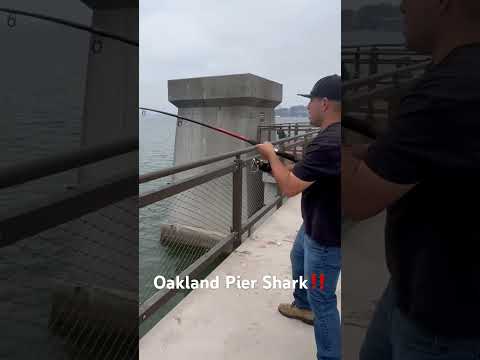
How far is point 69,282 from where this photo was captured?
0.78 metres

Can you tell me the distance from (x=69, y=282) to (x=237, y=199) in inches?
129

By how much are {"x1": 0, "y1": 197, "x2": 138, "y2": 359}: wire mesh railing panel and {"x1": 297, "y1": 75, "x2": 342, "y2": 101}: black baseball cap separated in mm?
1399

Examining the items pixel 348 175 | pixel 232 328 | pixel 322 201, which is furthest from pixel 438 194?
pixel 232 328

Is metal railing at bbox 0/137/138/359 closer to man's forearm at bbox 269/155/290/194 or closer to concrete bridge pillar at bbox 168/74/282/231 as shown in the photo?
man's forearm at bbox 269/155/290/194

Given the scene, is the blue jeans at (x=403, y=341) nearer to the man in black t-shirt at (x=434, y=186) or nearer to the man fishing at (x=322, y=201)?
the man in black t-shirt at (x=434, y=186)

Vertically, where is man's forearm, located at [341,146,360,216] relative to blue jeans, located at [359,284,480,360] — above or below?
above

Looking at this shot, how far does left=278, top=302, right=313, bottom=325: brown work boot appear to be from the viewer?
2.68 metres

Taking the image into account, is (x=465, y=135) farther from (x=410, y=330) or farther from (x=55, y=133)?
(x=55, y=133)

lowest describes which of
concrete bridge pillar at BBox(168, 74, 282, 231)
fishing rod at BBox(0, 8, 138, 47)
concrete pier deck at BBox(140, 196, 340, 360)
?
concrete pier deck at BBox(140, 196, 340, 360)

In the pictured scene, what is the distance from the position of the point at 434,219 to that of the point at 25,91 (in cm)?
68

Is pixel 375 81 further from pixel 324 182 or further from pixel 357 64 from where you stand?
pixel 324 182

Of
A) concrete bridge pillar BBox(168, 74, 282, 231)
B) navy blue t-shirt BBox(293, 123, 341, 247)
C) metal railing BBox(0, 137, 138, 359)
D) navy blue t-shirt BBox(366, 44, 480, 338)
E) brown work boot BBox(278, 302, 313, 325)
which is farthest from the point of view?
concrete bridge pillar BBox(168, 74, 282, 231)

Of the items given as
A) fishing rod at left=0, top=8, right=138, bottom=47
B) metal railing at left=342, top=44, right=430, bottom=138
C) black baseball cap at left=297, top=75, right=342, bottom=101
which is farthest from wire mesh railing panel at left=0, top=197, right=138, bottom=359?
black baseball cap at left=297, top=75, right=342, bottom=101

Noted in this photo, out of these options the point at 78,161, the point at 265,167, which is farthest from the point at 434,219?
the point at 265,167
